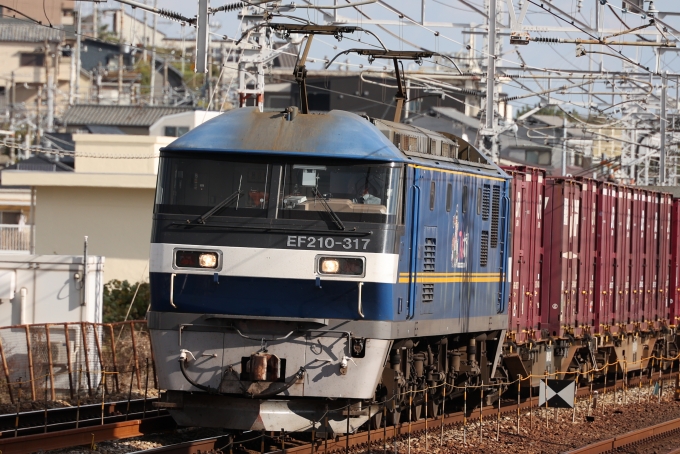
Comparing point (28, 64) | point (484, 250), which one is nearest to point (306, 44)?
point (484, 250)

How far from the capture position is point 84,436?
12.9 m

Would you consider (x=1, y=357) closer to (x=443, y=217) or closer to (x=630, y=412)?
(x=443, y=217)

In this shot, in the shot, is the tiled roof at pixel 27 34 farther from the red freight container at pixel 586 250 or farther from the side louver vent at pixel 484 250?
the side louver vent at pixel 484 250

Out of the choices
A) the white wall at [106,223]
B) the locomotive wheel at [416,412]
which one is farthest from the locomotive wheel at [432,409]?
the white wall at [106,223]

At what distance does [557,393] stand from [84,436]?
252 inches

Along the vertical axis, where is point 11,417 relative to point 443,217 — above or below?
below

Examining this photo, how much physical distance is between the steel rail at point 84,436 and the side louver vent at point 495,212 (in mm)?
4735

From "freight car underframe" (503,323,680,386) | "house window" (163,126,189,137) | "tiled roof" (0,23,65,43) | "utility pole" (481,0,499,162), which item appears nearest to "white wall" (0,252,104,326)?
"freight car underframe" (503,323,680,386)

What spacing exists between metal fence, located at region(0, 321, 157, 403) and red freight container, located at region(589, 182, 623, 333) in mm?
8072

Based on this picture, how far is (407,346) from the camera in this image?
12250mm

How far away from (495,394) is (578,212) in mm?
4125

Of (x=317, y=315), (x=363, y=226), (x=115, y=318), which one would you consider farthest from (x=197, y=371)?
(x=115, y=318)

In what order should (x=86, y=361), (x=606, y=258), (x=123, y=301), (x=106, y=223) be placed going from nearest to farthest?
(x=86, y=361) → (x=606, y=258) → (x=123, y=301) → (x=106, y=223)

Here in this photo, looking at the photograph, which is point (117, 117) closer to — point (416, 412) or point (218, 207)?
point (416, 412)
